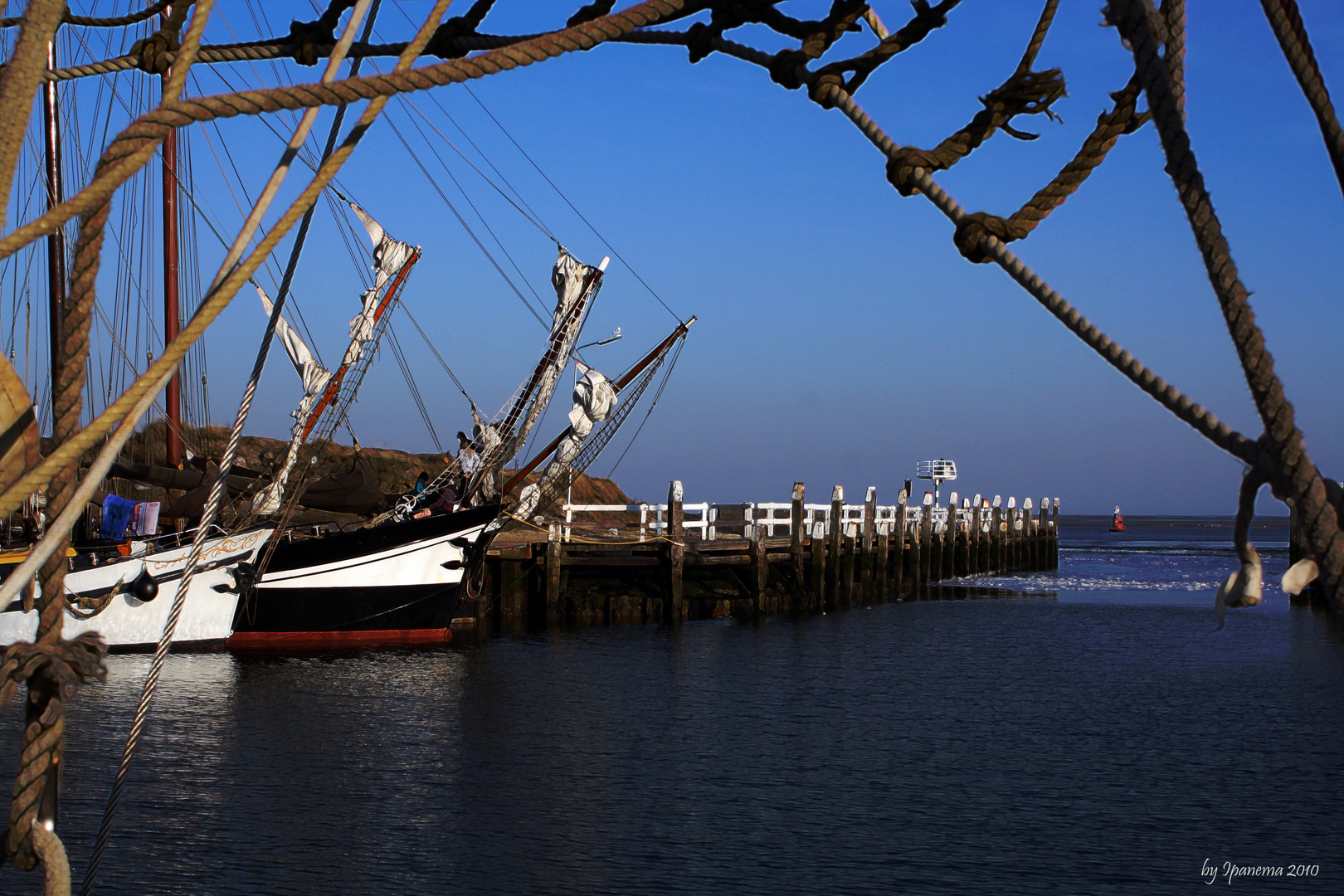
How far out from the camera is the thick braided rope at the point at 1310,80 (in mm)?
2305

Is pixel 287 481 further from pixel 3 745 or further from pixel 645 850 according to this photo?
pixel 645 850

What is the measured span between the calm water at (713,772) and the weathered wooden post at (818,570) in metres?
7.09

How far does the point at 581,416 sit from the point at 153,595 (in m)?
8.26

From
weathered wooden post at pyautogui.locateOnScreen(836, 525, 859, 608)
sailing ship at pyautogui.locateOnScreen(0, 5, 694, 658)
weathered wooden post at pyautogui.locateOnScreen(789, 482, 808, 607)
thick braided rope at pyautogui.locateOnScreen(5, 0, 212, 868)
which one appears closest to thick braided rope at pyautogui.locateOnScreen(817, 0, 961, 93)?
thick braided rope at pyautogui.locateOnScreen(5, 0, 212, 868)

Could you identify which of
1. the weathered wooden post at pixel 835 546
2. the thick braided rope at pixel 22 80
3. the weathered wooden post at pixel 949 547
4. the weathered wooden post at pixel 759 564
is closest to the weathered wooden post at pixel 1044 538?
A: the weathered wooden post at pixel 949 547

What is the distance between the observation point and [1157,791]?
10.2 metres

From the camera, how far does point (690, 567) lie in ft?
84.1

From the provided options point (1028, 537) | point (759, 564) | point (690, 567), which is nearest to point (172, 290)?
point (690, 567)

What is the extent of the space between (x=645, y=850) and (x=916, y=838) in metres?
2.23

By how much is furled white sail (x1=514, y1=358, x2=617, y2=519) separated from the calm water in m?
3.67

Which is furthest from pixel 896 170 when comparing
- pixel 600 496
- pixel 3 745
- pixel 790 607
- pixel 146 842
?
pixel 600 496

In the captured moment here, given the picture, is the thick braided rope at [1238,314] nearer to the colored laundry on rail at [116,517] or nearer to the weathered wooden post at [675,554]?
the colored laundry on rail at [116,517]

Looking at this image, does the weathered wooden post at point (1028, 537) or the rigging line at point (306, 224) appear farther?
the weathered wooden post at point (1028, 537)

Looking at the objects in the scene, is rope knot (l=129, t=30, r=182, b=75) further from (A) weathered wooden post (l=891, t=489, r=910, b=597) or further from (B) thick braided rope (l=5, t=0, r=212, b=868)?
(A) weathered wooden post (l=891, t=489, r=910, b=597)
